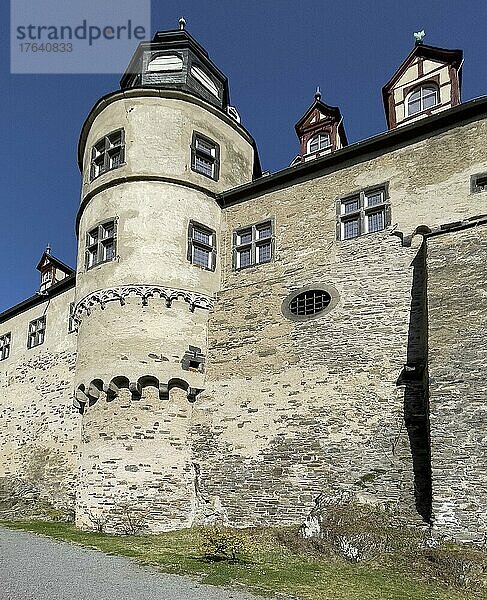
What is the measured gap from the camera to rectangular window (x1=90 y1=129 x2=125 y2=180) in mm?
21359

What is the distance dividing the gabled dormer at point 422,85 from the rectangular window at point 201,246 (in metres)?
7.31

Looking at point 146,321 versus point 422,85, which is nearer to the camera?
point 146,321

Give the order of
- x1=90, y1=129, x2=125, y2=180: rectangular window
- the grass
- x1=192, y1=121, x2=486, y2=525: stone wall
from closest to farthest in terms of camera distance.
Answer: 1. the grass
2. x1=192, y1=121, x2=486, y2=525: stone wall
3. x1=90, y1=129, x2=125, y2=180: rectangular window

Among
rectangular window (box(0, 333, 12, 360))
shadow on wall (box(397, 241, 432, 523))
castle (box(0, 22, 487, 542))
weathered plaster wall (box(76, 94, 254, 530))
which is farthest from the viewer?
rectangular window (box(0, 333, 12, 360))

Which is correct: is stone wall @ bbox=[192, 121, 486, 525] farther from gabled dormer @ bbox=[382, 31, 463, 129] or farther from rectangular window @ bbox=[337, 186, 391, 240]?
gabled dormer @ bbox=[382, 31, 463, 129]

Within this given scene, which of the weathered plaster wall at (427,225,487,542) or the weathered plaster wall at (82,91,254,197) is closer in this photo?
the weathered plaster wall at (427,225,487,542)

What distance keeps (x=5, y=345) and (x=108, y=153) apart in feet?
52.4

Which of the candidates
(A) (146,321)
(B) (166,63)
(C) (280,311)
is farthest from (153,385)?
(B) (166,63)

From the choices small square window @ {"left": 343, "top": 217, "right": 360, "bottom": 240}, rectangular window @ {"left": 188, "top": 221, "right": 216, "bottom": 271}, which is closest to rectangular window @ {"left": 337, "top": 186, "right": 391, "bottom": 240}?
small square window @ {"left": 343, "top": 217, "right": 360, "bottom": 240}

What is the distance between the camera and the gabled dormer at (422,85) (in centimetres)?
2041

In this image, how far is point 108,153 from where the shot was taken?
21703 millimetres

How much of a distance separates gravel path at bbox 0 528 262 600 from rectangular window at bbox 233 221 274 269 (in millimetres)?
10449

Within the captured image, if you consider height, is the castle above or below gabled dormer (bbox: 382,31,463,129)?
below

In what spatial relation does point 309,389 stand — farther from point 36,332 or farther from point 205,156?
point 36,332
